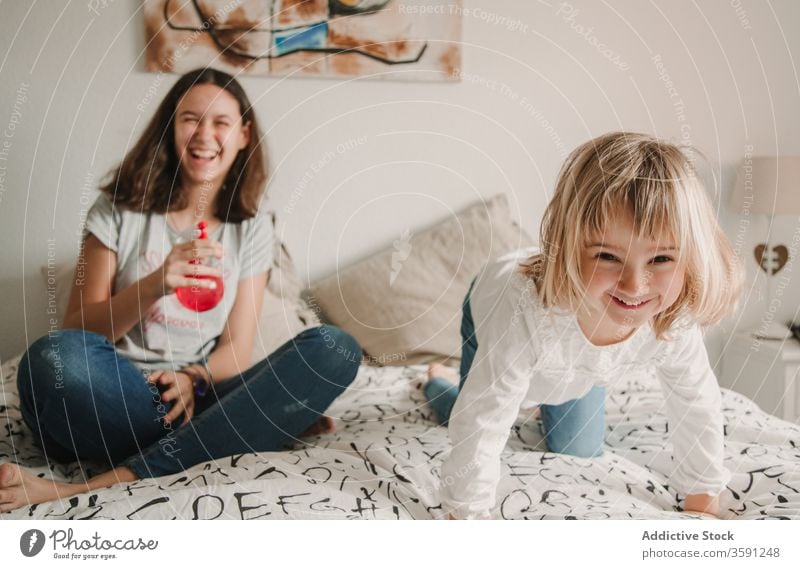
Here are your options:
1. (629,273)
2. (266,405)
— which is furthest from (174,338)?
(629,273)

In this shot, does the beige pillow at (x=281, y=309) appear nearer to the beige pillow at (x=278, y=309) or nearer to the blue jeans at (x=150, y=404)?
the beige pillow at (x=278, y=309)

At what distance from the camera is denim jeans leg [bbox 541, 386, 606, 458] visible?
0.95m

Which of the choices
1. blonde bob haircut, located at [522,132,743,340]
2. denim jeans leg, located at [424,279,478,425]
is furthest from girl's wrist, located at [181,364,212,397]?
blonde bob haircut, located at [522,132,743,340]

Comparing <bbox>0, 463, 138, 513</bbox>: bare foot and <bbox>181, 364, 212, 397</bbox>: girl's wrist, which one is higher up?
<bbox>181, 364, 212, 397</bbox>: girl's wrist

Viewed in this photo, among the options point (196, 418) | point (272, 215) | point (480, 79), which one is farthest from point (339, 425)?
point (480, 79)

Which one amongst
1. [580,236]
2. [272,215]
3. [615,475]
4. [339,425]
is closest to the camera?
[580,236]

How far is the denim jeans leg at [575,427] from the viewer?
953mm

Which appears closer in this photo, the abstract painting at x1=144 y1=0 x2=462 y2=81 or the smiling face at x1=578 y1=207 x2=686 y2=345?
the smiling face at x1=578 y1=207 x2=686 y2=345

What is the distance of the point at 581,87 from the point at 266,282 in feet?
1.76

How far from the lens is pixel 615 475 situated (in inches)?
34.0

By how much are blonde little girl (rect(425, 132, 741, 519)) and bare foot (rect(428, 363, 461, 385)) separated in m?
0.19

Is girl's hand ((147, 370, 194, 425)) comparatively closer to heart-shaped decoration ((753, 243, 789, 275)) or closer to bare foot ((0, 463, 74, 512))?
bare foot ((0, 463, 74, 512))
